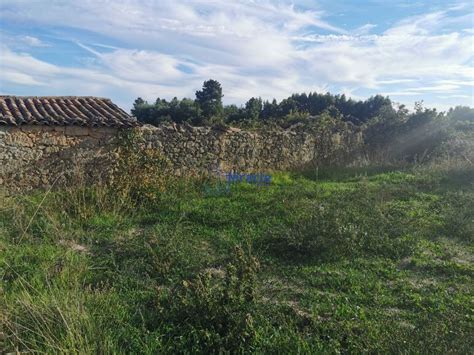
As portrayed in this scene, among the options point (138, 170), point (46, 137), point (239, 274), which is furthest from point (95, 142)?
point (239, 274)

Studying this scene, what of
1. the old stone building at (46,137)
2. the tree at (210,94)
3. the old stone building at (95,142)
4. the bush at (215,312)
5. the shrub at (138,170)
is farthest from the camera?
the tree at (210,94)

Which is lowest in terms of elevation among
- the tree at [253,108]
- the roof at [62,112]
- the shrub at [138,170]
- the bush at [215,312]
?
the bush at [215,312]

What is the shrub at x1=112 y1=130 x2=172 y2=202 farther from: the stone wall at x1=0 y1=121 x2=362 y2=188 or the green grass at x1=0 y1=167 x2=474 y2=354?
the green grass at x1=0 y1=167 x2=474 y2=354

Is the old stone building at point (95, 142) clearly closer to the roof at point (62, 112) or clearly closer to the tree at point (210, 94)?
the roof at point (62, 112)

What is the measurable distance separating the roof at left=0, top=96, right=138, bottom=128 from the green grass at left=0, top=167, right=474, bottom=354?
1.89 m

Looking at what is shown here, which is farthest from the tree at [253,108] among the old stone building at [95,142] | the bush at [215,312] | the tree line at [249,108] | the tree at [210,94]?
the bush at [215,312]

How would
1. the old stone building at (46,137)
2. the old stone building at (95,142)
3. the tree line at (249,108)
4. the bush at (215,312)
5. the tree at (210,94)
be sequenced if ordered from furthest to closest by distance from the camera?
1. the tree at (210,94)
2. the tree line at (249,108)
3. the old stone building at (95,142)
4. the old stone building at (46,137)
5. the bush at (215,312)

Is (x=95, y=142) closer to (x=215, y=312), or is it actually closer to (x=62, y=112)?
(x=62, y=112)

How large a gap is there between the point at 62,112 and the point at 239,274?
8403 millimetres

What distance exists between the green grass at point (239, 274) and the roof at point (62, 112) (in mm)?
1892

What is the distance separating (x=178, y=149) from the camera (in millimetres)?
12148

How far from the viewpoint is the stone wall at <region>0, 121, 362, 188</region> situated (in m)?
10.2

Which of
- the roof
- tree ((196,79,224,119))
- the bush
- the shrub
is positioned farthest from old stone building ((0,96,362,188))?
tree ((196,79,224,119))

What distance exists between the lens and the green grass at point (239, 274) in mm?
3875
